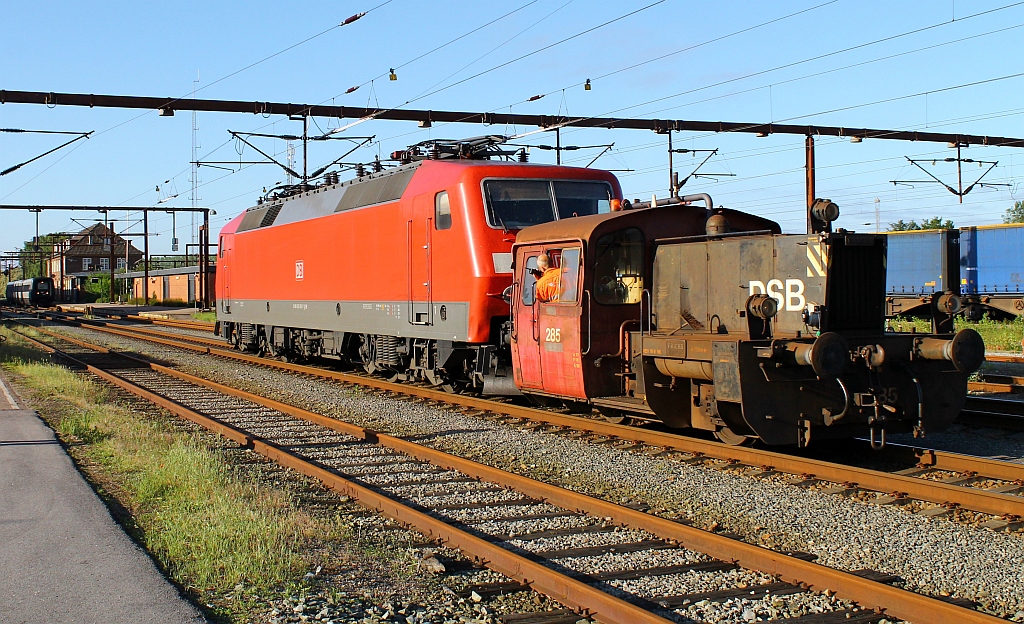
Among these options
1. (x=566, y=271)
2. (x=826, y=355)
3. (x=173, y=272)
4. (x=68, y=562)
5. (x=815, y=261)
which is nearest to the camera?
(x=68, y=562)

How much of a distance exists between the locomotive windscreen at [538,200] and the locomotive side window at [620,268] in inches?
114

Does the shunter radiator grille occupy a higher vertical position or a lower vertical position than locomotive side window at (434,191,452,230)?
lower

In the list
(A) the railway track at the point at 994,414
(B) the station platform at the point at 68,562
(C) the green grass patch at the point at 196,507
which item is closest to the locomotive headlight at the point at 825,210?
(A) the railway track at the point at 994,414

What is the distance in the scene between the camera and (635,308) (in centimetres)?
1045

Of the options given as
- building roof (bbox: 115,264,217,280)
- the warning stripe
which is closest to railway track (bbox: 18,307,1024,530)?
the warning stripe

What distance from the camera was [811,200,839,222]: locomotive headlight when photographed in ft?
28.3

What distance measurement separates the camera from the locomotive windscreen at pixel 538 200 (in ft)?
43.0

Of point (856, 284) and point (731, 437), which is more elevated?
point (856, 284)

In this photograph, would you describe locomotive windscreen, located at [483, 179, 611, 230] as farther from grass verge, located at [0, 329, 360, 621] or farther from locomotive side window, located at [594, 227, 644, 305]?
grass verge, located at [0, 329, 360, 621]

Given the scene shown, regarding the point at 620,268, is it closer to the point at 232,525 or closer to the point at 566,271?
the point at 566,271

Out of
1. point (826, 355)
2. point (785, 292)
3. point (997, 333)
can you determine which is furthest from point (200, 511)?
point (997, 333)

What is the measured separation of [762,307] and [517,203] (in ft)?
18.3

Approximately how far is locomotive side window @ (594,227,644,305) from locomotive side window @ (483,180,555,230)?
288 centimetres

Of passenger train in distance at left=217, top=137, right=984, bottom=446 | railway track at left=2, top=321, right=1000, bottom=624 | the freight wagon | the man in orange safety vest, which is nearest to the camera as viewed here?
railway track at left=2, top=321, right=1000, bottom=624
